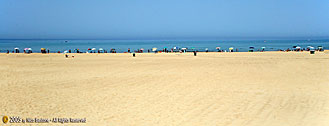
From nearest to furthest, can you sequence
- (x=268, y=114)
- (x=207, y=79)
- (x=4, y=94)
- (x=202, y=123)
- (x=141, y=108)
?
(x=202, y=123) < (x=268, y=114) < (x=141, y=108) < (x=4, y=94) < (x=207, y=79)

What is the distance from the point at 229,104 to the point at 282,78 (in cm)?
651

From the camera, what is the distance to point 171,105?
8.80 meters

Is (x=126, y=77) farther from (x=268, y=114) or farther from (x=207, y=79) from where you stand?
(x=268, y=114)

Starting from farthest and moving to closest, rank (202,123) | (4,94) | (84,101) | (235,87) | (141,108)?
1. (235,87)
2. (4,94)
3. (84,101)
4. (141,108)
5. (202,123)

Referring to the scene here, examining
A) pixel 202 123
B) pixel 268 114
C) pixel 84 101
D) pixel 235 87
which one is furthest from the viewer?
pixel 235 87

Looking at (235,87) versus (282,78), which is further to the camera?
(282,78)

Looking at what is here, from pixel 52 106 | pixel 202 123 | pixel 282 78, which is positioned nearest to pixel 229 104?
pixel 202 123

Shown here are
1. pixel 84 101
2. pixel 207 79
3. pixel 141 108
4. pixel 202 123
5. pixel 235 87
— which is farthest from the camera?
pixel 207 79

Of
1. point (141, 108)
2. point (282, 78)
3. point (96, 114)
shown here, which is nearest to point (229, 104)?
point (141, 108)

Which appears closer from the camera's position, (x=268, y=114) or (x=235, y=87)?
(x=268, y=114)

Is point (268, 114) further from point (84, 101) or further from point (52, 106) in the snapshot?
point (52, 106)

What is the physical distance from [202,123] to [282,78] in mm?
8558

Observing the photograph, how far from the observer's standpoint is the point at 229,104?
29.0 feet

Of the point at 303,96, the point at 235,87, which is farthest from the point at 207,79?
the point at 303,96
